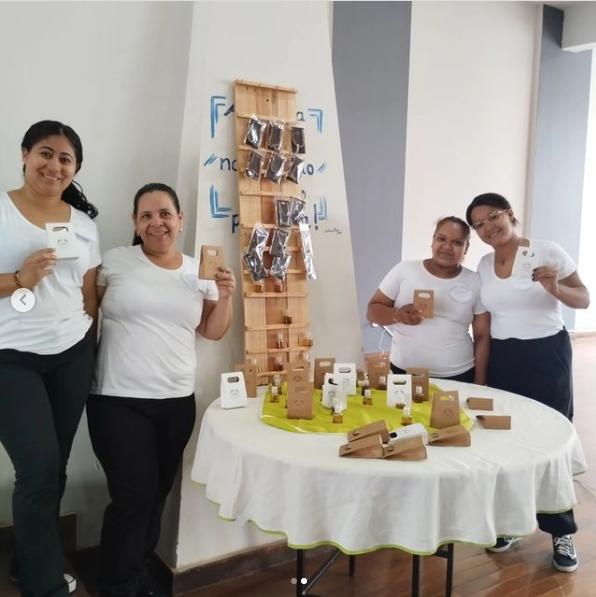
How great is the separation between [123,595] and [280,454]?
0.97 metres

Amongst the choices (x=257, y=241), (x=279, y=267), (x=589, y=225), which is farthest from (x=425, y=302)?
(x=589, y=225)

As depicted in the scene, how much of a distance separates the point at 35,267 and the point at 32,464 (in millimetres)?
568

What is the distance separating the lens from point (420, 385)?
213 cm

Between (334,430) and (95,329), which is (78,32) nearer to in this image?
(95,329)

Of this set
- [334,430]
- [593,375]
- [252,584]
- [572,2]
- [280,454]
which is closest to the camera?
[280,454]

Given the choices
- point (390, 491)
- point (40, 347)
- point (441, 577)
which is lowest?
point (441, 577)

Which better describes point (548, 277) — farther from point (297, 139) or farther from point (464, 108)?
point (464, 108)

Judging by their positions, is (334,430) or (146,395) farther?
(146,395)

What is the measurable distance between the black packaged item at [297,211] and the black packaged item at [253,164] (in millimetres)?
203

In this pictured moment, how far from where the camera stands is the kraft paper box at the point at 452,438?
1.65m

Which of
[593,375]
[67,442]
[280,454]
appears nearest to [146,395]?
[67,442]

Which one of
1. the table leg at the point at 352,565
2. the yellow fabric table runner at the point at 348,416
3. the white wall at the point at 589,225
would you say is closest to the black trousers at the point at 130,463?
the yellow fabric table runner at the point at 348,416

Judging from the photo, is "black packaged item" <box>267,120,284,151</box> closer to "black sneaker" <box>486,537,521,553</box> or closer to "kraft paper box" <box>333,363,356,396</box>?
"kraft paper box" <box>333,363,356,396</box>

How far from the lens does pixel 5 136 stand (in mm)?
2248
